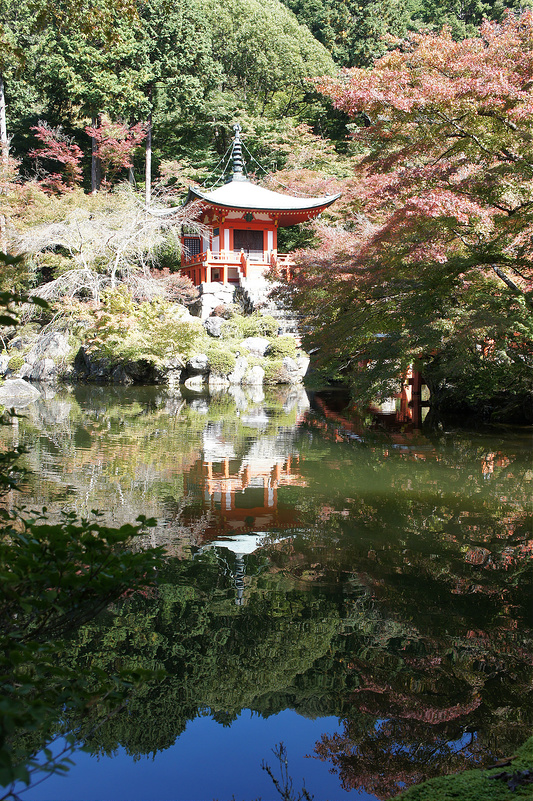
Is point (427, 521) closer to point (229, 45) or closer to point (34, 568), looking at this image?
point (34, 568)

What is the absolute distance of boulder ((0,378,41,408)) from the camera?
13.9 m

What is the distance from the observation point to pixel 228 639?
10.7 ft

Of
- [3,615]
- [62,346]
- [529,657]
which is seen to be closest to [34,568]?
[3,615]

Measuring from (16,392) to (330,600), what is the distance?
1236 centimetres

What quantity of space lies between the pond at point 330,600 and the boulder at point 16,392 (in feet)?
20.5

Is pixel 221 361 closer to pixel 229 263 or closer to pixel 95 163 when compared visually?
pixel 229 263

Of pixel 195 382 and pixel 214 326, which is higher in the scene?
pixel 214 326

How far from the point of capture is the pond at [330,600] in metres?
2.66

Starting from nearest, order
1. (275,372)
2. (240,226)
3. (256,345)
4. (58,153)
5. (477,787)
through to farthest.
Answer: (477,787), (275,372), (256,345), (58,153), (240,226)

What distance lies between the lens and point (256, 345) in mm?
18578

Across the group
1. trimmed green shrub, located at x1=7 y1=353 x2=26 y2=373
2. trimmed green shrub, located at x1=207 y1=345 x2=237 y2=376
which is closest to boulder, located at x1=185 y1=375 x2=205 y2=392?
trimmed green shrub, located at x1=207 y1=345 x2=237 y2=376

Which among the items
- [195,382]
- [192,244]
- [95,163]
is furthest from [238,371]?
[95,163]

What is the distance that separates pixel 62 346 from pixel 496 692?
17.1 meters

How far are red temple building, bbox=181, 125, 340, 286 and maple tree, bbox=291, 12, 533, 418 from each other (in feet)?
38.3
